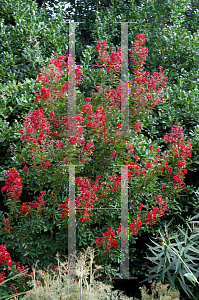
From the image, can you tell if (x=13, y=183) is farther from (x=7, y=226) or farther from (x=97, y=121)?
(x=97, y=121)

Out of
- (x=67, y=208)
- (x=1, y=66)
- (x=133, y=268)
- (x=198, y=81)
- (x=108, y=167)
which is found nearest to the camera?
(x=67, y=208)

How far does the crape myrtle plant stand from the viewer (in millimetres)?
2758

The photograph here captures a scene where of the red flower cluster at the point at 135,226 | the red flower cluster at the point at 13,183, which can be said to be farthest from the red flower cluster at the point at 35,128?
the red flower cluster at the point at 135,226

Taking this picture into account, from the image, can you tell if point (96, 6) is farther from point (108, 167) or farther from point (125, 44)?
point (108, 167)

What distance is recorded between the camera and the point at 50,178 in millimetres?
2848

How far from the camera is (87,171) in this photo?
3271 millimetres

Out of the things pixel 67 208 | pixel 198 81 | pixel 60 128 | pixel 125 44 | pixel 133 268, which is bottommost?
pixel 133 268

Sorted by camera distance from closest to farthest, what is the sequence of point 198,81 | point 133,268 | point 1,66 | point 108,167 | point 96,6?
point 108,167 → point 133,268 → point 1,66 → point 198,81 → point 96,6

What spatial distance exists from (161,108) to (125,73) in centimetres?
78

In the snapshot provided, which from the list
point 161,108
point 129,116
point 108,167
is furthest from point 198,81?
point 108,167

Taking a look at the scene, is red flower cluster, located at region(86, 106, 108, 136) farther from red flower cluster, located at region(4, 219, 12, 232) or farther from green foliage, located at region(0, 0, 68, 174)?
red flower cluster, located at region(4, 219, 12, 232)

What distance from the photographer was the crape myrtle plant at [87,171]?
2758 millimetres

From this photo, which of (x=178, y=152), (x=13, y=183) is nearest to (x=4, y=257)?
(x=13, y=183)

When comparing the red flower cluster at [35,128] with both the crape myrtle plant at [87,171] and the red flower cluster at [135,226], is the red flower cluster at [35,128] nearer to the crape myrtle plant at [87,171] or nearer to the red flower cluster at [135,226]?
the crape myrtle plant at [87,171]
